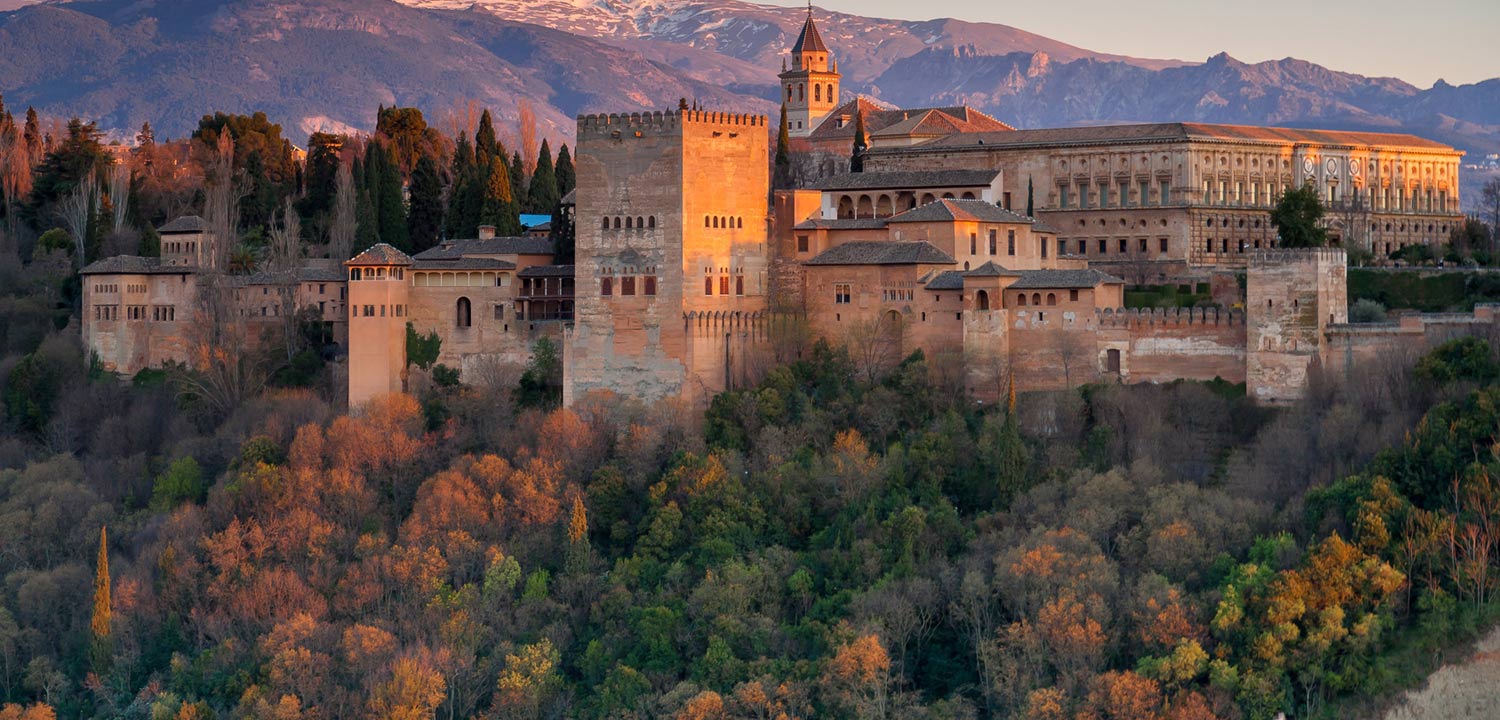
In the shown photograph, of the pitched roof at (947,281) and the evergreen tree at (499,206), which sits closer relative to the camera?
the pitched roof at (947,281)

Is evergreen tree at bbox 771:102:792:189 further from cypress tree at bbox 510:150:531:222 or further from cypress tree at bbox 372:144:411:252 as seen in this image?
cypress tree at bbox 372:144:411:252

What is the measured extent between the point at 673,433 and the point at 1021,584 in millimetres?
8990

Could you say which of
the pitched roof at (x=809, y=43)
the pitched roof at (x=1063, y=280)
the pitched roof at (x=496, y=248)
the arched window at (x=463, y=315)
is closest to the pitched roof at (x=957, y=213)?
the pitched roof at (x=1063, y=280)

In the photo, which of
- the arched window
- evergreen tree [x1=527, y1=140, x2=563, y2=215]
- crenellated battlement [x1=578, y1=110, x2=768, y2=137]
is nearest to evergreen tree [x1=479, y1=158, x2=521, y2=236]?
evergreen tree [x1=527, y1=140, x2=563, y2=215]

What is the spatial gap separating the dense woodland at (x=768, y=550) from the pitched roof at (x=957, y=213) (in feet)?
9.54

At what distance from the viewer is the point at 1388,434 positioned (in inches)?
1371

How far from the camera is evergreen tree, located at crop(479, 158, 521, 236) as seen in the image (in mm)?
48375

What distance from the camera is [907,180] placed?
4547cm

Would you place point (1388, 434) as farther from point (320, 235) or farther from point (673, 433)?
point (320, 235)

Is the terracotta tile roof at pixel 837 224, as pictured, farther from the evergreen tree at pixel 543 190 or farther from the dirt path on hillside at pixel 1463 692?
the dirt path on hillside at pixel 1463 692

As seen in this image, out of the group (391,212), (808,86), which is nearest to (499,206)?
(391,212)

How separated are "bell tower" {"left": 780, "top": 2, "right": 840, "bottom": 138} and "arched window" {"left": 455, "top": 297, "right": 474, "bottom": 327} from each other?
3185 centimetres

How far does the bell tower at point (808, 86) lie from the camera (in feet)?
243

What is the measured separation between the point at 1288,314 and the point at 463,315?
15.2 metres
